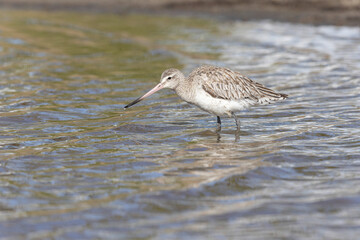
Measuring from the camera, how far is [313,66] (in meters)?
13.7

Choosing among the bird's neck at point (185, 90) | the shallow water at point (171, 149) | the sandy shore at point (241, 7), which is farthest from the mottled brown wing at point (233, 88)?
the sandy shore at point (241, 7)

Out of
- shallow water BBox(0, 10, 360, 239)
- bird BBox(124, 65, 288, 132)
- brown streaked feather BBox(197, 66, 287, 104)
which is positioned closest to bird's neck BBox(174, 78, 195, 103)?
bird BBox(124, 65, 288, 132)

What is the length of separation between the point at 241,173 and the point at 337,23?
1261 centimetres

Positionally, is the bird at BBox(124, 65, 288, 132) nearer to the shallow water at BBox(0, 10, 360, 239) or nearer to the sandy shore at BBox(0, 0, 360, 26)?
the shallow water at BBox(0, 10, 360, 239)

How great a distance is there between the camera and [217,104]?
352 inches

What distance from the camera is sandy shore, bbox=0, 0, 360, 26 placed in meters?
19.3

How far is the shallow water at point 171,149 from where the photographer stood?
571cm

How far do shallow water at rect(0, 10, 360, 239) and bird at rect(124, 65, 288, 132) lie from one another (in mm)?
402

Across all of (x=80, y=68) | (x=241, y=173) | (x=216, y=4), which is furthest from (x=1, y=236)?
(x=216, y=4)

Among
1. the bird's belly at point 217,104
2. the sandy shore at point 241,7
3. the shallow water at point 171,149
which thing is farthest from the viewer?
the sandy shore at point 241,7

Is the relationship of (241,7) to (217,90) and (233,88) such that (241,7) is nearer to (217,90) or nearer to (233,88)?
(233,88)

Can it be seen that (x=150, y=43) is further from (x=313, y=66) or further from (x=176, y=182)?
(x=176, y=182)

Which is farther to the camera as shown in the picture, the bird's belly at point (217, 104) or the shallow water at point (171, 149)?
the bird's belly at point (217, 104)

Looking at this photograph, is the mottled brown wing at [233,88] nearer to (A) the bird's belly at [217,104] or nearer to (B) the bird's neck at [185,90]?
(A) the bird's belly at [217,104]
